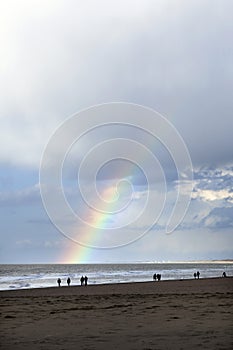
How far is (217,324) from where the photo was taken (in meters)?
18.9

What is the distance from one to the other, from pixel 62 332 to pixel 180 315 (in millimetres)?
6865

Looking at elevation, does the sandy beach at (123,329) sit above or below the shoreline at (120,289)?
below

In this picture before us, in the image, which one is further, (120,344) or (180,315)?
(180,315)

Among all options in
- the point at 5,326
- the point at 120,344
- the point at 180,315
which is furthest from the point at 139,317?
the point at 120,344

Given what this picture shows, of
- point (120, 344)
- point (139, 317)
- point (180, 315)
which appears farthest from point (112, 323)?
point (120, 344)

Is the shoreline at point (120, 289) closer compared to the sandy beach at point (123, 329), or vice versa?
the sandy beach at point (123, 329)

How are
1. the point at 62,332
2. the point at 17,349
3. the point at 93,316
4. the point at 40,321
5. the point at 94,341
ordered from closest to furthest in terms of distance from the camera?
Result: the point at 17,349 < the point at 94,341 < the point at 62,332 < the point at 40,321 < the point at 93,316

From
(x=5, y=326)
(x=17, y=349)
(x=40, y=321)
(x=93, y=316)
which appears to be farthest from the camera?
(x=93, y=316)

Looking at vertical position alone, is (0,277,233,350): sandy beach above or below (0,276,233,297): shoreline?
below

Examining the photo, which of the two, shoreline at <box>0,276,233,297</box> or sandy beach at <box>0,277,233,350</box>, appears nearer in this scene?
sandy beach at <box>0,277,233,350</box>

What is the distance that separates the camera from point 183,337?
632 inches

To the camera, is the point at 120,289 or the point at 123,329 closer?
the point at 123,329

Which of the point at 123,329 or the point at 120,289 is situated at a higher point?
the point at 120,289

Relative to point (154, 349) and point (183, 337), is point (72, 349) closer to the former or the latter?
point (154, 349)
